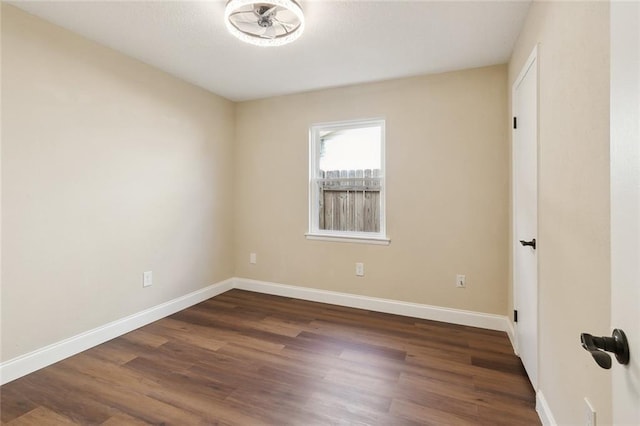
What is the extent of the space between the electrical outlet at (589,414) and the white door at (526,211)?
2.10 feet

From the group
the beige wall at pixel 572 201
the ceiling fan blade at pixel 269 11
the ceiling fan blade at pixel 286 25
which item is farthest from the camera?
the ceiling fan blade at pixel 286 25

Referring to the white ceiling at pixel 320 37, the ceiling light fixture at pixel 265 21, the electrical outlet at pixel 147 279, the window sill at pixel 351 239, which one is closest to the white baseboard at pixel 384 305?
the window sill at pixel 351 239

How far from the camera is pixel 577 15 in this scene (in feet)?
3.81

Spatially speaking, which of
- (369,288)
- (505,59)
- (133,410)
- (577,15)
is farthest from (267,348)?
(505,59)

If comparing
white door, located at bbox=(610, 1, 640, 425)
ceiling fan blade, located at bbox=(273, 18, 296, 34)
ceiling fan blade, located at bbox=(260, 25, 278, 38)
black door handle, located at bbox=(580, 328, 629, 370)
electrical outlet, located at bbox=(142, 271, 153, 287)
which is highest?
ceiling fan blade, located at bbox=(273, 18, 296, 34)

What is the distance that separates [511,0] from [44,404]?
12.1 ft

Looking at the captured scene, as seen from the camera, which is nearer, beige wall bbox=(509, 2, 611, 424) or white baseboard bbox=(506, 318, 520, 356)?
beige wall bbox=(509, 2, 611, 424)

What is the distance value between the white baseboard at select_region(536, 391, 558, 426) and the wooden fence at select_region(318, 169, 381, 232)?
6.26 feet

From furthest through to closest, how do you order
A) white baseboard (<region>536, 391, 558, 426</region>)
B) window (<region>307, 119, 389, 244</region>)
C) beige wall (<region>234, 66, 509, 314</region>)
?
1. window (<region>307, 119, 389, 244</region>)
2. beige wall (<region>234, 66, 509, 314</region>)
3. white baseboard (<region>536, 391, 558, 426</region>)

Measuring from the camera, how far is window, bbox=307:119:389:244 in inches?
126

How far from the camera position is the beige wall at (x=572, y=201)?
3.26ft

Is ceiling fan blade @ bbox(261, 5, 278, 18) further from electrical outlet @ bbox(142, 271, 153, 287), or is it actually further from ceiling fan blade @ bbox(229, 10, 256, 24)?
electrical outlet @ bbox(142, 271, 153, 287)

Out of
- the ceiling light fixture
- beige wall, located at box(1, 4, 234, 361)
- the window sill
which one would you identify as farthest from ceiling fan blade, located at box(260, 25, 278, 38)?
the window sill

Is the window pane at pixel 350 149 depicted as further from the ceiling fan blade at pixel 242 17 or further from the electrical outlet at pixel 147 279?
the electrical outlet at pixel 147 279
